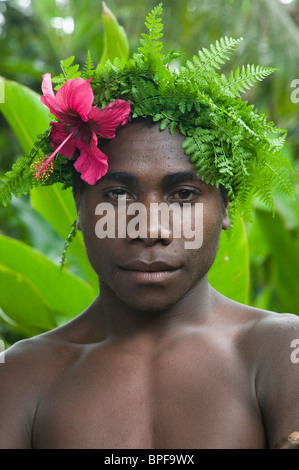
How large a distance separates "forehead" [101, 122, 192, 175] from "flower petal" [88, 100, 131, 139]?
3 cm

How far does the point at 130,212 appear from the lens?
1.54m

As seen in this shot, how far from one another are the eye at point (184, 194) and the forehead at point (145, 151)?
5 cm

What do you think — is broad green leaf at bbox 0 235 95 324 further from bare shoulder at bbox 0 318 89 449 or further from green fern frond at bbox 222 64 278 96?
green fern frond at bbox 222 64 278 96

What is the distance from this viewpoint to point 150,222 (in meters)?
1.49

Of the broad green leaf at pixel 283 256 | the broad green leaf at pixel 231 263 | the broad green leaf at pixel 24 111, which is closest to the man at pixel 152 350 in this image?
the broad green leaf at pixel 231 263

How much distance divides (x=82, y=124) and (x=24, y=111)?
1.11m

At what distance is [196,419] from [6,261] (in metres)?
1.76

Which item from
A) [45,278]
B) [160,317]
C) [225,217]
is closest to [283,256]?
[45,278]

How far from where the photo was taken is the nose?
→ 4.88 ft

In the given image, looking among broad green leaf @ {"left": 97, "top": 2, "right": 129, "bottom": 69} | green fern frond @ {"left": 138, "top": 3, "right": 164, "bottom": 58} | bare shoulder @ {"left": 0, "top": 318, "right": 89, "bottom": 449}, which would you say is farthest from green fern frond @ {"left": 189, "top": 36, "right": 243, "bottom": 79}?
broad green leaf @ {"left": 97, "top": 2, "right": 129, "bottom": 69}

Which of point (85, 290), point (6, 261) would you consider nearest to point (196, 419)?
point (85, 290)

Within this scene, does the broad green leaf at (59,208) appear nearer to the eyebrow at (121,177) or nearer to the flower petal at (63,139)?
the flower petal at (63,139)

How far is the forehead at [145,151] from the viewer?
154cm

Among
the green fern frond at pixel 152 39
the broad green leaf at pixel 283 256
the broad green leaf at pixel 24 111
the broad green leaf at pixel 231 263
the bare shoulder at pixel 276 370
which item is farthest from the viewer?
the broad green leaf at pixel 283 256
